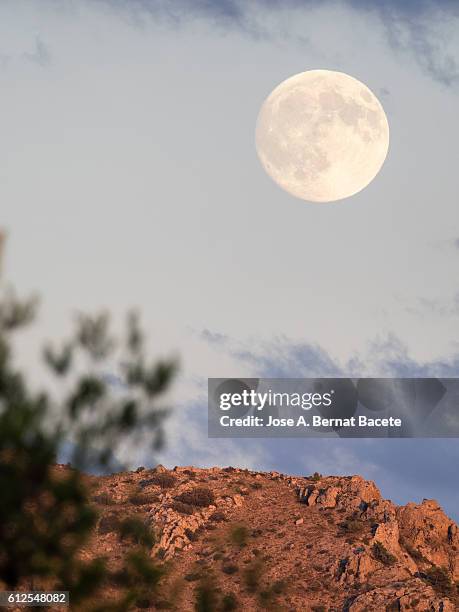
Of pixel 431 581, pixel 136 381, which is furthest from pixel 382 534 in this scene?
pixel 136 381

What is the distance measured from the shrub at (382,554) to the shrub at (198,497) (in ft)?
48.1

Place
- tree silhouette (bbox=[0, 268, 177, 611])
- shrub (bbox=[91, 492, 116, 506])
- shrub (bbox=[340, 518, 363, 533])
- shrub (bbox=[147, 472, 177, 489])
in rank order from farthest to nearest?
shrub (bbox=[147, 472, 177, 489])
shrub (bbox=[91, 492, 116, 506])
shrub (bbox=[340, 518, 363, 533])
tree silhouette (bbox=[0, 268, 177, 611])

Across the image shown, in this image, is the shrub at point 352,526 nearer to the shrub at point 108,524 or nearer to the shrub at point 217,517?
the shrub at point 217,517

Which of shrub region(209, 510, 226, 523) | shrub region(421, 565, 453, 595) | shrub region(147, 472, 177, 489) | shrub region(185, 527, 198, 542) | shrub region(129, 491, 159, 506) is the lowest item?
shrub region(421, 565, 453, 595)

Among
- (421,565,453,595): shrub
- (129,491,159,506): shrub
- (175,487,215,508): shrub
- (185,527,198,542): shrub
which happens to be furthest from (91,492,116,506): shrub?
(421,565,453,595): shrub

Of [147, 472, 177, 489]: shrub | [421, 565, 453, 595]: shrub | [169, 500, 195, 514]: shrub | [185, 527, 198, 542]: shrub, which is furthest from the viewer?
[147, 472, 177, 489]: shrub

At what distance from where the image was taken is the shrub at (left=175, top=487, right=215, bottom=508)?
242ft

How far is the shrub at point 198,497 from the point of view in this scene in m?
73.8

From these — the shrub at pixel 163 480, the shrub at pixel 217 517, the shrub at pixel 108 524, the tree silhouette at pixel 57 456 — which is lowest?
the tree silhouette at pixel 57 456

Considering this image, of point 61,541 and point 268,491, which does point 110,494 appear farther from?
point 61,541

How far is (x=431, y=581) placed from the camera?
6844 centimetres

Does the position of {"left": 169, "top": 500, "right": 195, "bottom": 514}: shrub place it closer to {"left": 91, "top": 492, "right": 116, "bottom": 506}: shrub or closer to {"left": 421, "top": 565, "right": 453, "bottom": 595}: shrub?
{"left": 91, "top": 492, "right": 116, "bottom": 506}: shrub

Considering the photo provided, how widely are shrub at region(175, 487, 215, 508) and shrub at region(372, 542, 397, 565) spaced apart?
14659 mm

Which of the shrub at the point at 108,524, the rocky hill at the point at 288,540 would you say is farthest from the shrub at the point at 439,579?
the shrub at the point at 108,524
